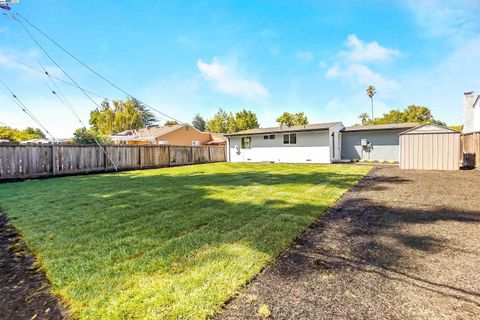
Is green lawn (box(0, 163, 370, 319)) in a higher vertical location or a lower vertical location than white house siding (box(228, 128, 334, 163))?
lower

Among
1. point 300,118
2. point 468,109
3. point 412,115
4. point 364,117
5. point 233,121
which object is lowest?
point 468,109

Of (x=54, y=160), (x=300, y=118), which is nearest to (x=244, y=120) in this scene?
(x=300, y=118)

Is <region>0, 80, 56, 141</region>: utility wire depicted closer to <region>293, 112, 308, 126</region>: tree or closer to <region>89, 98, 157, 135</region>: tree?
<region>89, 98, 157, 135</region>: tree

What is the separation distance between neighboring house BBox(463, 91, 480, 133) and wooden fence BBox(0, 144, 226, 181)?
1930 cm

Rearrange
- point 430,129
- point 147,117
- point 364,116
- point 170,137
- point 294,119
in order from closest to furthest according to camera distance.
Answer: point 430,129 → point 170,137 → point 294,119 → point 364,116 → point 147,117

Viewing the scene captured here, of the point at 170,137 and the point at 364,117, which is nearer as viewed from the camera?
the point at 170,137

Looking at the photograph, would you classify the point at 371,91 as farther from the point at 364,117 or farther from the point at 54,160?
the point at 54,160

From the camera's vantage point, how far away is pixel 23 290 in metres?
2.05

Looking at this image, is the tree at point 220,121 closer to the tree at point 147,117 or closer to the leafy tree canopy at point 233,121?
the leafy tree canopy at point 233,121

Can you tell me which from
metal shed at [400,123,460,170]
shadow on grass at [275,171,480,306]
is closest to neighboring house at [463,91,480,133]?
metal shed at [400,123,460,170]

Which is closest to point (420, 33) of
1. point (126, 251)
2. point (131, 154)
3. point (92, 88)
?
point (126, 251)

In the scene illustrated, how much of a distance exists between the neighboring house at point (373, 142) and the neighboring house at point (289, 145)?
3.20ft

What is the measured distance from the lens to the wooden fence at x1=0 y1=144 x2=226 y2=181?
9508 millimetres

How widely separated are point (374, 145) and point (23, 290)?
19.7 metres
